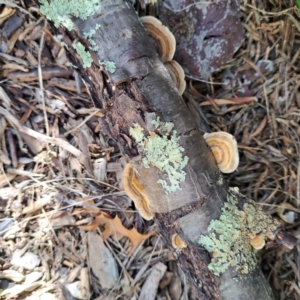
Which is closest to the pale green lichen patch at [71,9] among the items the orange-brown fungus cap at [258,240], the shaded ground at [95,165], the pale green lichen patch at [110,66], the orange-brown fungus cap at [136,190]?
the pale green lichen patch at [110,66]

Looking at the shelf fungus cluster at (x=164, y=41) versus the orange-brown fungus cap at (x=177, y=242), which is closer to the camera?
the orange-brown fungus cap at (x=177, y=242)

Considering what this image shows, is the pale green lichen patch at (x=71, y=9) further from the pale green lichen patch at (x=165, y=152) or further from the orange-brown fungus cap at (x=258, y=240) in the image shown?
the orange-brown fungus cap at (x=258, y=240)

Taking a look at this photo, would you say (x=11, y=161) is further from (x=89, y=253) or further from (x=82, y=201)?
(x=89, y=253)

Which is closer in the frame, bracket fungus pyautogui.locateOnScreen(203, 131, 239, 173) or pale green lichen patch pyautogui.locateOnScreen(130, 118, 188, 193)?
pale green lichen patch pyautogui.locateOnScreen(130, 118, 188, 193)

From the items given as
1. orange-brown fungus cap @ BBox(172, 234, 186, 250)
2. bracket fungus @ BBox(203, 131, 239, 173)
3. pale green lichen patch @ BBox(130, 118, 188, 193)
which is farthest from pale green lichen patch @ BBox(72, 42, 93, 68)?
orange-brown fungus cap @ BBox(172, 234, 186, 250)

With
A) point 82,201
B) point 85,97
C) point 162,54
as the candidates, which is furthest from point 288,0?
point 82,201

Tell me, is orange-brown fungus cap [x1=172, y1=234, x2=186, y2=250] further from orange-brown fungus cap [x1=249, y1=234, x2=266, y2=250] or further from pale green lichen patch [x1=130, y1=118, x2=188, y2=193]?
orange-brown fungus cap [x1=249, y1=234, x2=266, y2=250]

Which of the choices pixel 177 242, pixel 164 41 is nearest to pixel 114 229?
pixel 177 242
